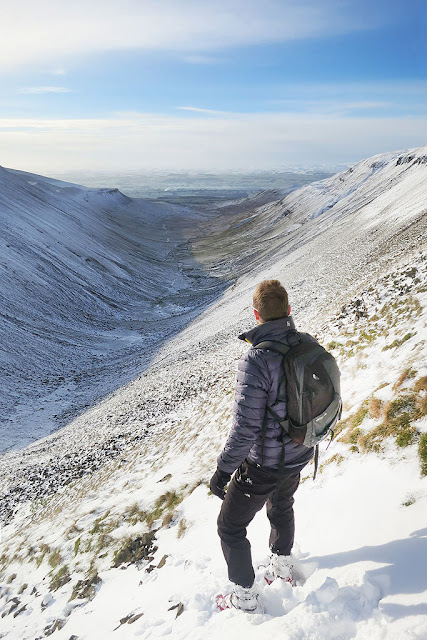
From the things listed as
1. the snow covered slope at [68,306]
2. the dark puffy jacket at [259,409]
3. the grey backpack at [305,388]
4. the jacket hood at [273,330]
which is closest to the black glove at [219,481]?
the dark puffy jacket at [259,409]

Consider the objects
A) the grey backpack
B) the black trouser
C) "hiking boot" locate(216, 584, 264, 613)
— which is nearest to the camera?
the grey backpack

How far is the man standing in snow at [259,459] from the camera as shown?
3594 mm

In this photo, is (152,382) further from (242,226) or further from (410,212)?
(242,226)

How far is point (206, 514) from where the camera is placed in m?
7.17

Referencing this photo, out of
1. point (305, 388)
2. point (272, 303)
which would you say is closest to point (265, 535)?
point (305, 388)

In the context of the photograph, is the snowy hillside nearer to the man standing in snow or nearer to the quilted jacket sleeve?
the man standing in snow

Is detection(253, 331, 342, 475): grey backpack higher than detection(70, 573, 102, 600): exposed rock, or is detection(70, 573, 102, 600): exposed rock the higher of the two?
detection(253, 331, 342, 475): grey backpack

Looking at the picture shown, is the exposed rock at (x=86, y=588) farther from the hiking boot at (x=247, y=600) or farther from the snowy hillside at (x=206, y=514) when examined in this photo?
the hiking boot at (x=247, y=600)

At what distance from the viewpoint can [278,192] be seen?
154000 mm

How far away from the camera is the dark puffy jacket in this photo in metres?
3.55

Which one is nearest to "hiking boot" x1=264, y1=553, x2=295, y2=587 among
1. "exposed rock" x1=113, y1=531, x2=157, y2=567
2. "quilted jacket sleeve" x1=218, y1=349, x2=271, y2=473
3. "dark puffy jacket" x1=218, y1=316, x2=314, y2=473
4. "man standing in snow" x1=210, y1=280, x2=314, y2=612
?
"man standing in snow" x1=210, y1=280, x2=314, y2=612

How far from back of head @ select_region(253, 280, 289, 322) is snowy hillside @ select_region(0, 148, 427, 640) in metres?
2.62

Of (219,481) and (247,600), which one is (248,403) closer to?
(219,481)

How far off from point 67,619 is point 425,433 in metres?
6.27
